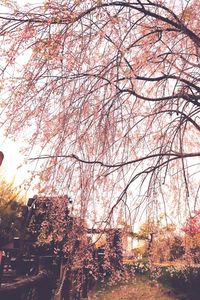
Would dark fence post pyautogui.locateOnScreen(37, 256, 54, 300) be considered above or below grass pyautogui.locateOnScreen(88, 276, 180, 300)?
below

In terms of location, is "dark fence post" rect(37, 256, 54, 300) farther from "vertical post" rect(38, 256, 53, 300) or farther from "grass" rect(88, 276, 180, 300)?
"grass" rect(88, 276, 180, 300)

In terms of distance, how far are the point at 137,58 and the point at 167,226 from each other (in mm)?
2308

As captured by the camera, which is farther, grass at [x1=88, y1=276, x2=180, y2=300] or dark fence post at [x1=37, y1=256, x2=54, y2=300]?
grass at [x1=88, y1=276, x2=180, y2=300]

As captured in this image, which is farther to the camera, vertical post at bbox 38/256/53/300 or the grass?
the grass

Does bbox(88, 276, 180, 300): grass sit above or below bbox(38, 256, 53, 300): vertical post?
above

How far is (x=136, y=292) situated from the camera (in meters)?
13.9

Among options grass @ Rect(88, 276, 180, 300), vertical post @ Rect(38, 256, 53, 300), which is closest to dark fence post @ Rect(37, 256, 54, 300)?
vertical post @ Rect(38, 256, 53, 300)

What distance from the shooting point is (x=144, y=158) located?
221 inches

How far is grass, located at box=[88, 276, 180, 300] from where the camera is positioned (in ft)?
44.1

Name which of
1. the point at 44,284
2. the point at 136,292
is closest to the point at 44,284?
the point at 44,284

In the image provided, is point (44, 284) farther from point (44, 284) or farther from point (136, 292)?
point (136, 292)

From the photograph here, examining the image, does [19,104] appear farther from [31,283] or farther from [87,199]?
[31,283]

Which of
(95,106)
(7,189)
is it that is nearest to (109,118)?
(95,106)

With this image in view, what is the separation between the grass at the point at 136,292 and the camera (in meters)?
13.4
